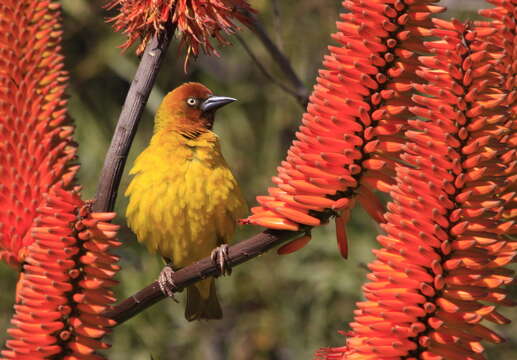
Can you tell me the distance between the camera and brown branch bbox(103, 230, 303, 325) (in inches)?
64.7

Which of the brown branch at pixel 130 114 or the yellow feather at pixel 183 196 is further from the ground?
the brown branch at pixel 130 114

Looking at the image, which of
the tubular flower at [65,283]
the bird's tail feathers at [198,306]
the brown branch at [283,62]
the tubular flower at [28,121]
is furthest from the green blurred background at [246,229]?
the tubular flower at [65,283]

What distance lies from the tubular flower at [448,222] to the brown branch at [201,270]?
1.01ft

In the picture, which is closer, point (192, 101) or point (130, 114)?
point (130, 114)

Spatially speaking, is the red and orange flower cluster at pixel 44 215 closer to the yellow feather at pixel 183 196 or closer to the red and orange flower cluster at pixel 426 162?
the red and orange flower cluster at pixel 426 162

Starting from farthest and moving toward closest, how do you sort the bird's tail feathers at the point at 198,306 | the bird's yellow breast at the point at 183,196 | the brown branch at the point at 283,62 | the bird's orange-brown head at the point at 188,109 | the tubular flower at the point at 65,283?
the bird's tail feathers at the point at 198,306 < the bird's orange-brown head at the point at 188,109 < the bird's yellow breast at the point at 183,196 < the brown branch at the point at 283,62 < the tubular flower at the point at 65,283

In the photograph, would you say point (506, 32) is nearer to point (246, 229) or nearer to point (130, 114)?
point (130, 114)

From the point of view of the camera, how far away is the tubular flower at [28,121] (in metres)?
1.82

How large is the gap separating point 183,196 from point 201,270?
2.05 meters

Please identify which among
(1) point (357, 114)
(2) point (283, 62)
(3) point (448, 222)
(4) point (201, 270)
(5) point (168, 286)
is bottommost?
(5) point (168, 286)

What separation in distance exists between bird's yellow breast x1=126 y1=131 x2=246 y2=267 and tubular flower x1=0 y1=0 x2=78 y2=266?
1853mm

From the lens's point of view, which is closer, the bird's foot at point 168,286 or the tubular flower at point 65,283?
the tubular flower at point 65,283

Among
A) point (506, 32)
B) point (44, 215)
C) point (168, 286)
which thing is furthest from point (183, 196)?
point (506, 32)

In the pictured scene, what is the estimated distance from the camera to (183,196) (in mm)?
3820
